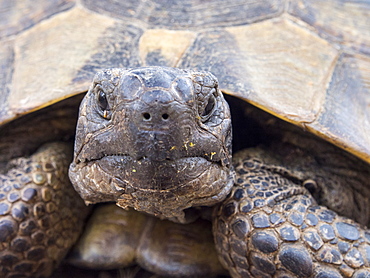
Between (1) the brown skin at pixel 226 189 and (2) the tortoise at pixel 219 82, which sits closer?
(1) the brown skin at pixel 226 189

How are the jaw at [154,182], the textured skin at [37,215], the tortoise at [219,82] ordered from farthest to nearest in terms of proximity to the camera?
the textured skin at [37,215], the tortoise at [219,82], the jaw at [154,182]

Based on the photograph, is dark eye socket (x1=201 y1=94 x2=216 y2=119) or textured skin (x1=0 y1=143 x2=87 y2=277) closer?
dark eye socket (x1=201 y1=94 x2=216 y2=119)

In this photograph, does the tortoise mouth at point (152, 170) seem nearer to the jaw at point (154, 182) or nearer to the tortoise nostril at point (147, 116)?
the jaw at point (154, 182)

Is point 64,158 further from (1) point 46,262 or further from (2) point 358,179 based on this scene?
(2) point 358,179

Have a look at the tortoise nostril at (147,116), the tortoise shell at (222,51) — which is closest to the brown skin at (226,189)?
the tortoise nostril at (147,116)

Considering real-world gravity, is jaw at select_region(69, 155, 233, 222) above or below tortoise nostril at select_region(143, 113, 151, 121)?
below

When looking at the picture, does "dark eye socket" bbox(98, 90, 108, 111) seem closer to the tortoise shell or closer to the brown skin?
the brown skin

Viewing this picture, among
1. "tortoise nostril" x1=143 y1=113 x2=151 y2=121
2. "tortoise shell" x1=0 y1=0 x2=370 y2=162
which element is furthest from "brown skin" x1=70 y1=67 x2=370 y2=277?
"tortoise shell" x1=0 y1=0 x2=370 y2=162
